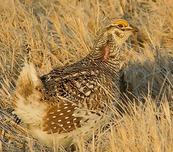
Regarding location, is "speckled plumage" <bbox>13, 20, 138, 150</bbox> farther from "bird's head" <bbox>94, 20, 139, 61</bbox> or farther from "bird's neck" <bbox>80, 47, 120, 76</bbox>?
"bird's head" <bbox>94, 20, 139, 61</bbox>

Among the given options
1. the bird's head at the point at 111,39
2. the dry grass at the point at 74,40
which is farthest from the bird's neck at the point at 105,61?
the dry grass at the point at 74,40

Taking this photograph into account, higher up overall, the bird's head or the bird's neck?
the bird's head

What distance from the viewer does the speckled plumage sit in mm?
4020

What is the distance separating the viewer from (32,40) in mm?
5820

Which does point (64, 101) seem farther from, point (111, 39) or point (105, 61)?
point (111, 39)

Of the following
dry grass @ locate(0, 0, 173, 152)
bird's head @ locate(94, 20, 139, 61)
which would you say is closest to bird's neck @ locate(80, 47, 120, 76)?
bird's head @ locate(94, 20, 139, 61)

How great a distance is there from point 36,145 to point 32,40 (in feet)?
5.67

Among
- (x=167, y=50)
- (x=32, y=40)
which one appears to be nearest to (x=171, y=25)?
(x=167, y=50)

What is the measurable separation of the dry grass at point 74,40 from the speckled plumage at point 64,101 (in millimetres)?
266

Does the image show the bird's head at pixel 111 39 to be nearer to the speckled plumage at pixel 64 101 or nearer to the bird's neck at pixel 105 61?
→ the bird's neck at pixel 105 61

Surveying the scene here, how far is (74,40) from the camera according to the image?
5.87 metres

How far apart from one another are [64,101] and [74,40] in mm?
1802

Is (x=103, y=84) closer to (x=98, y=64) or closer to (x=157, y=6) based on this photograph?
(x=98, y=64)

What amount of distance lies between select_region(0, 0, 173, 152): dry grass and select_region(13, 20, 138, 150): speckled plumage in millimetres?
266
